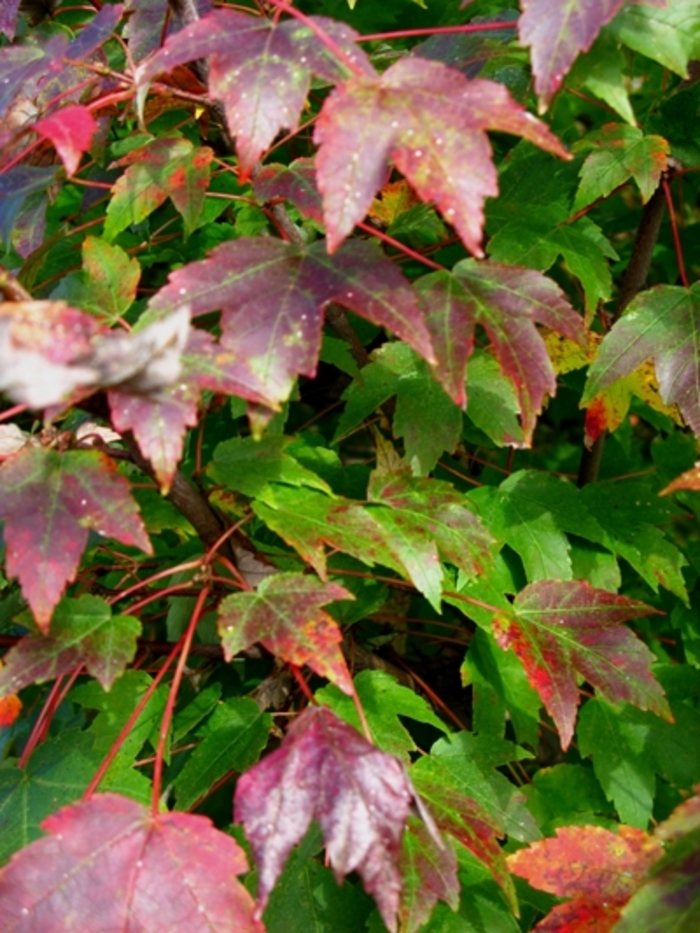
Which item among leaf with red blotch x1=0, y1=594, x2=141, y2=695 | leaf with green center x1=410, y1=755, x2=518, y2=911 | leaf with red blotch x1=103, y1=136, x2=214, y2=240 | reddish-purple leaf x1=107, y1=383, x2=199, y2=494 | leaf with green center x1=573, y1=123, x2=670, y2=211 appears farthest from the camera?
leaf with green center x1=573, y1=123, x2=670, y2=211

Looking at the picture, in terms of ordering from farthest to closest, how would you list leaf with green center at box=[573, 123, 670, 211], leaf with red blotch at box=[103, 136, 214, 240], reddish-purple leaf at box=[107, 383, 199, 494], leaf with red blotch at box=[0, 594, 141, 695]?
leaf with green center at box=[573, 123, 670, 211]
leaf with red blotch at box=[103, 136, 214, 240]
leaf with red blotch at box=[0, 594, 141, 695]
reddish-purple leaf at box=[107, 383, 199, 494]

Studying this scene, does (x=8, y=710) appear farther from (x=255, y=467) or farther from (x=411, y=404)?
(x=411, y=404)

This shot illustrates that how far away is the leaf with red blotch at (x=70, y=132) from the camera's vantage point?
0.90 meters

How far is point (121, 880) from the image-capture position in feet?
2.84

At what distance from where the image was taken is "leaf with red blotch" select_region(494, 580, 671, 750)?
1100mm

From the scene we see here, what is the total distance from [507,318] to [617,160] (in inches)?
14.8

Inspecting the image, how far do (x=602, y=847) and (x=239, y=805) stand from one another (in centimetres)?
40

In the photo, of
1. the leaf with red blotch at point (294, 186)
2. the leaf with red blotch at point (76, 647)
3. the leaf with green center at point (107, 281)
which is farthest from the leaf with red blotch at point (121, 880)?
the leaf with red blotch at point (294, 186)

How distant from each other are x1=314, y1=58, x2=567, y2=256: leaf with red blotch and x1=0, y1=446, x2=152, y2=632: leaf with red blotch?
0.93 ft

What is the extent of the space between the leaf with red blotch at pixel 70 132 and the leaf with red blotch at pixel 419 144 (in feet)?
0.74

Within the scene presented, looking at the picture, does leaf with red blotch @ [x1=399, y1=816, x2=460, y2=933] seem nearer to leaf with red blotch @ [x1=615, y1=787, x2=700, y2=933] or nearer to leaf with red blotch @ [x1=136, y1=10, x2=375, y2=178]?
leaf with red blotch @ [x1=615, y1=787, x2=700, y2=933]

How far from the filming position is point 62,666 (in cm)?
91

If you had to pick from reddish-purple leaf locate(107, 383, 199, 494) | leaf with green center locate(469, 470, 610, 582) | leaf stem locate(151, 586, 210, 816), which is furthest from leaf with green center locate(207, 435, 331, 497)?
leaf with green center locate(469, 470, 610, 582)

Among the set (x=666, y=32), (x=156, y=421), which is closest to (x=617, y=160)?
(x=666, y=32)
